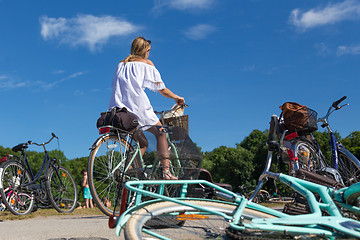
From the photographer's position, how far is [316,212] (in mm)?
1889

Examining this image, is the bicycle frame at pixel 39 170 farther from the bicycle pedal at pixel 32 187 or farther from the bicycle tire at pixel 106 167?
the bicycle tire at pixel 106 167

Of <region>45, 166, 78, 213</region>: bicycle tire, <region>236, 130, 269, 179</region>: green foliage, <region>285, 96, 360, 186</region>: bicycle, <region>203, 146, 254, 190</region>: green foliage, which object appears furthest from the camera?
<region>236, 130, 269, 179</region>: green foliage

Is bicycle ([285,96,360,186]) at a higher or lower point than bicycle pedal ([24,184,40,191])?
higher

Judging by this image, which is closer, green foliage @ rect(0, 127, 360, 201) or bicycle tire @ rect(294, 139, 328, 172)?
bicycle tire @ rect(294, 139, 328, 172)

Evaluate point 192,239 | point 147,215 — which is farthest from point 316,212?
point 147,215

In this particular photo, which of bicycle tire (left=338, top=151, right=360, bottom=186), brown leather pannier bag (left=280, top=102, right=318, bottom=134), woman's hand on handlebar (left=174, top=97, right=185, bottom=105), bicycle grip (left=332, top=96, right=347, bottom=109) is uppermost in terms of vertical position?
bicycle grip (left=332, top=96, right=347, bottom=109)

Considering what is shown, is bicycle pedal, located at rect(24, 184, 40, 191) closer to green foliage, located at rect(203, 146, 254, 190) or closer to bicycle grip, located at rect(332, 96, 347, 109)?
bicycle grip, located at rect(332, 96, 347, 109)

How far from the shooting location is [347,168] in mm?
7129

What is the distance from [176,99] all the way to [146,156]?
4.56 feet

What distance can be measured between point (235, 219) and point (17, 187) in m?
7.62

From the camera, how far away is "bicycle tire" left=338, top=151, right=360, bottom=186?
268 inches

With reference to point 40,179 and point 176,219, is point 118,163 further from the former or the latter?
point 40,179

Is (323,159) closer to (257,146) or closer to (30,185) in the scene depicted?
(30,185)

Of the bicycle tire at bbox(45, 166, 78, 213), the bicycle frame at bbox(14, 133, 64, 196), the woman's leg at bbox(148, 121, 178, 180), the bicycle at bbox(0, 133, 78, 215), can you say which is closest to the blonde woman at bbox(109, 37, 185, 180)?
the woman's leg at bbox(148, 121, 178, 180)
